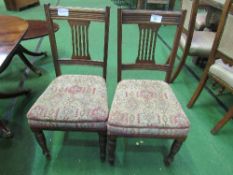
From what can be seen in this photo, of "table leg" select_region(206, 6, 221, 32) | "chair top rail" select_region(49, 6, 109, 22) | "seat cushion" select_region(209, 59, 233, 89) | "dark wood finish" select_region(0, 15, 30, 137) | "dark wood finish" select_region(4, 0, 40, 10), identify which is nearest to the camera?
"dark wood finish" select_region(0, 15, 30, 137)

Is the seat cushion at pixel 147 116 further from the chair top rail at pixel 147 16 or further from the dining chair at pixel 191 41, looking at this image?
the dining chair at pixel 191 41

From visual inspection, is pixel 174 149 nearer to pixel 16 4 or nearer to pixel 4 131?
pixel 4 131

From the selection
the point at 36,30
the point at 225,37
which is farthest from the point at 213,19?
the point at 36,30

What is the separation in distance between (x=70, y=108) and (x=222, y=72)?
1.12m

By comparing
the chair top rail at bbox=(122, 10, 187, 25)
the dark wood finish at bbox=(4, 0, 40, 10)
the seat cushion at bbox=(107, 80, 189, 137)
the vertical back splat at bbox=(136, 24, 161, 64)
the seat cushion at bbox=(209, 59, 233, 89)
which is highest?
the chair top rail at bbox=(122, 10, 187, 25)

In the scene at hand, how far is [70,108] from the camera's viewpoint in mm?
1169

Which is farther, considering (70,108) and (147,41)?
(147,41)

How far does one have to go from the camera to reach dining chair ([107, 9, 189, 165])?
1110 millimetres

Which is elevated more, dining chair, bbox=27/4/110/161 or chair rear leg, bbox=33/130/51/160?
dining chair, bbox=27/4/110/161

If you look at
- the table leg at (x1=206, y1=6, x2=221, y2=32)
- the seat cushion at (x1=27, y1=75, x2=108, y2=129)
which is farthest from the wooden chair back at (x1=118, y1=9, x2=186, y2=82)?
the table leg at (x1=206, y1=6, x2=221, y2=32)

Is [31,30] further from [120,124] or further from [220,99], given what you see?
[220,99]

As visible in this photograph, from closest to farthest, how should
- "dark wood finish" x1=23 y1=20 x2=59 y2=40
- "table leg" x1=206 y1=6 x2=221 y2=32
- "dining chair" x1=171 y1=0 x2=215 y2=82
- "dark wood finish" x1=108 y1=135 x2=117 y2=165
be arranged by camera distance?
"dark wood finish" x1=108 y1=135 x2=117 y2=165 < "dining chair" x1=171 y1=0 x2=215 y2=82 < "dark wood finish" x1=23 y1=20 x2=59 y2=40 < "table leg" x1=206 y1=6 x2=221 y2=32

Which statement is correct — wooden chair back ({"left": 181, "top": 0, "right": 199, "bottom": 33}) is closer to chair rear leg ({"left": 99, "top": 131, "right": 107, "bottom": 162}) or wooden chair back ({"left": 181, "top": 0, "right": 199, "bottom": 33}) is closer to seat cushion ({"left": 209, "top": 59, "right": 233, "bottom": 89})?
seat cushion ({"left": 209, "top": 59, "right": 233, "bottom": 89})

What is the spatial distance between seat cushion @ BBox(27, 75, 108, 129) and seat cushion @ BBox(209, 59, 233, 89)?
2.87 feet
